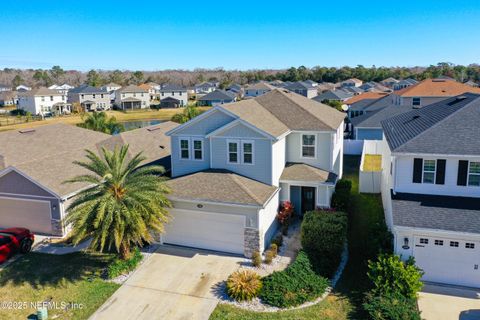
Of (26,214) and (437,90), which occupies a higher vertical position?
(437,90)

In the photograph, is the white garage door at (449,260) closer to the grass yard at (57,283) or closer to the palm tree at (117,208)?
the palm tree at (117,208)

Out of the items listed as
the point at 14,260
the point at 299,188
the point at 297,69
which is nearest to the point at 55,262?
the point at 14,260

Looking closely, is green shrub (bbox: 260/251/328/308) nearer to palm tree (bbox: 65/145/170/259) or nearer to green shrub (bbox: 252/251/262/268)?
green shrub (bbox: 252/251/262/268)

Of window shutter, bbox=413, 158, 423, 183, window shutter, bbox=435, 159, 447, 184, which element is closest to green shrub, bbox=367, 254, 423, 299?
window shutter, bbox=413, 158, 423, 183

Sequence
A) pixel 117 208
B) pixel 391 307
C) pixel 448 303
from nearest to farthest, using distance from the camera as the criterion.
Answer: pixel 391 307 → pixel 448 303 → pixel 117 208

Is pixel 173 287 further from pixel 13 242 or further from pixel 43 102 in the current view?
pixel 43 102

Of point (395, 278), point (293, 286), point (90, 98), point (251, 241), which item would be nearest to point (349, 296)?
point (395, 278)
